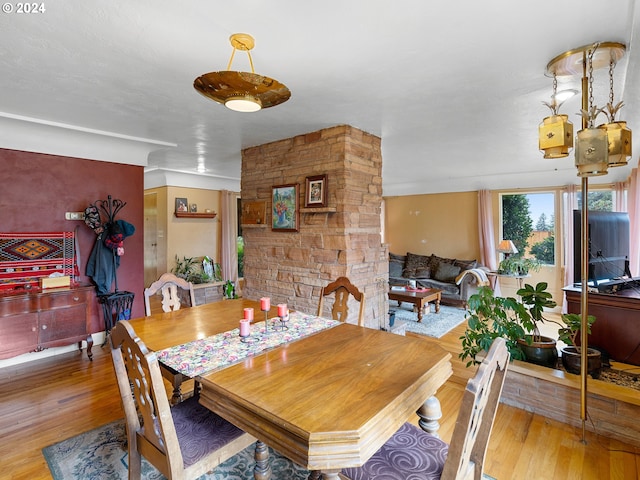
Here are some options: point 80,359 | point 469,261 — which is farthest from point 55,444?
point 469,261

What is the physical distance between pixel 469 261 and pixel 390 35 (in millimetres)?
5229

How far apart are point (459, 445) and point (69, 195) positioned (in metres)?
4.35

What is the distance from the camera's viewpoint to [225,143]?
12.9 feet

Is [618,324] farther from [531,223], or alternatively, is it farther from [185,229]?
[185,229]

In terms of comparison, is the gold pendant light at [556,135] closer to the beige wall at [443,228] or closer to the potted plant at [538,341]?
the potted plant at [538,341]

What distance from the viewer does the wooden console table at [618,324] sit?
2621 mm

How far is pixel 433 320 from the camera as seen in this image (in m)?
4.96

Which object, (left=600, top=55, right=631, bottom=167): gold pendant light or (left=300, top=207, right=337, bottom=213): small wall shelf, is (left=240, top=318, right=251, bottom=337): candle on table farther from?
(left=600, top=55, right=631, bottom=167): gold pendant light

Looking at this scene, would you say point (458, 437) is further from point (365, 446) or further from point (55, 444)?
point (55, 444)

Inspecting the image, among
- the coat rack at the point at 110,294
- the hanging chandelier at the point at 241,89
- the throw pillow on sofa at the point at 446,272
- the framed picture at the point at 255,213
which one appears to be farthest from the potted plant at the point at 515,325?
the coat rack at the point at 110,294

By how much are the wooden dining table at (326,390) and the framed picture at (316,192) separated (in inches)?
63.7

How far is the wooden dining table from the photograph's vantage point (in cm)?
100

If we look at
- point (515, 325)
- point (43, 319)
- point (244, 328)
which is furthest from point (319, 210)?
point (43, 319)

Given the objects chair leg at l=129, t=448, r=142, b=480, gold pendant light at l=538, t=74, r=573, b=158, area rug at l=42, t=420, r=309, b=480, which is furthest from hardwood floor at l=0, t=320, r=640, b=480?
gold pendant light at l=538, t=74, r=573, b=158
